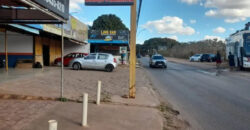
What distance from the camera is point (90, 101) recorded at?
6949mm

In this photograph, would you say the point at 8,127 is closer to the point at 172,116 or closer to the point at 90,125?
the point at 90,125

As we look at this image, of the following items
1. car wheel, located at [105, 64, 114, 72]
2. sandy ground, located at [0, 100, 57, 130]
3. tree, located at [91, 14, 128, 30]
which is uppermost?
tree, located at [91, 14, 128, 30]

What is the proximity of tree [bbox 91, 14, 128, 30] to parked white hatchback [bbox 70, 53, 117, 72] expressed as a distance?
51653mm

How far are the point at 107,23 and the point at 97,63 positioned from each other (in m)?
53.6

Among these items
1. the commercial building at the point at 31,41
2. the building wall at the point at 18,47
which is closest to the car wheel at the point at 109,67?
the commercial building at the point at 31,41

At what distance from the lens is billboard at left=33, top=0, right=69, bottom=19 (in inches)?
194

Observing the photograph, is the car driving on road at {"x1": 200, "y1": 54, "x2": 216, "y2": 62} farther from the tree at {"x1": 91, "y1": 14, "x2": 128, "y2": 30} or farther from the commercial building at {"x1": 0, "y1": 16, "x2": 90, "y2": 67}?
the tree at {"x1": 91, "y1": 14, "x2": 128, "y2": 30}

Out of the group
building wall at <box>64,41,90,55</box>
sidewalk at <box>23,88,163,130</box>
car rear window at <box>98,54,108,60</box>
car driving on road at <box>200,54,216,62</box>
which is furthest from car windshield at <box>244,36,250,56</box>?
car driving on road at <box>200,54,216,62</box>

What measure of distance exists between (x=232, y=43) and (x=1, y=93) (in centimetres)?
2414

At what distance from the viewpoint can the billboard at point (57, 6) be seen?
4.93m

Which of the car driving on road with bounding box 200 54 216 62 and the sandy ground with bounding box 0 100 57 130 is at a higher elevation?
the car driving on road with bounding box 200 54 216 62

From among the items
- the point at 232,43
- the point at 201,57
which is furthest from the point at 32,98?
the point at 201,57

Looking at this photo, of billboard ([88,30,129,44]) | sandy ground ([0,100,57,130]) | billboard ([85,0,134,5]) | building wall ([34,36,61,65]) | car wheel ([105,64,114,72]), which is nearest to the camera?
sandy ground ([0,100,57,130])

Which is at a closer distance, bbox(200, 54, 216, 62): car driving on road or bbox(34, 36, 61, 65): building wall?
bbox(34, 36, 61, 65): building wall
